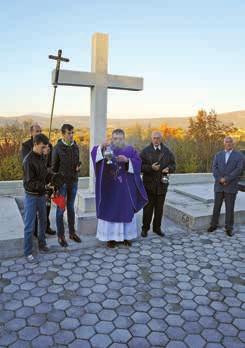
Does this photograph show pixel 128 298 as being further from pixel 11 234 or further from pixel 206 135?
pixel 206 135

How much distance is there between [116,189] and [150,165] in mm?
688

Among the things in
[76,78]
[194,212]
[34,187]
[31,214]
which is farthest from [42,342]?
[76,78]

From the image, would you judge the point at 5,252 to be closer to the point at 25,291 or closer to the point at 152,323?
the point at 25,291

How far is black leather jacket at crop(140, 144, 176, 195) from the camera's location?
16.2ft

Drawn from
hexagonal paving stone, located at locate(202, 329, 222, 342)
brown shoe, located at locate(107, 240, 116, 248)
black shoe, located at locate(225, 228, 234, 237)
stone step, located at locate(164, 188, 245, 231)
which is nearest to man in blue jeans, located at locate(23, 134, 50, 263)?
brown shoe, located at locate(107, 240, 116, 248)

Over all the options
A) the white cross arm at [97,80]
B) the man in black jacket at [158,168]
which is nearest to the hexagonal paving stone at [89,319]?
the man in black jacket at [158,168]

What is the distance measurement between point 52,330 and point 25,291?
752 mm

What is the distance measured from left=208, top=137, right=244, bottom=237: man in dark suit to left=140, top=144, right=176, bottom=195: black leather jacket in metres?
0.84

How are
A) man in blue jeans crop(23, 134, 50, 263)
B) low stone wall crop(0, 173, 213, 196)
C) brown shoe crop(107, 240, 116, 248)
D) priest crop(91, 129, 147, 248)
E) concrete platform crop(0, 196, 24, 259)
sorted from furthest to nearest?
low stone wall crop(0, 173, 213, 196) → brown shoe crop(107, 240, 116, 248) → priest crop(91, 129, 147, 248) → concrete platform crop(0, 196, 24, 259) → man in blue jeans crop(23, 134, 50, 263)

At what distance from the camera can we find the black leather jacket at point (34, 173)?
13.0 ft

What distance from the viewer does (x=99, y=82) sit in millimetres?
5453

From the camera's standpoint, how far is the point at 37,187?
13.1 feet

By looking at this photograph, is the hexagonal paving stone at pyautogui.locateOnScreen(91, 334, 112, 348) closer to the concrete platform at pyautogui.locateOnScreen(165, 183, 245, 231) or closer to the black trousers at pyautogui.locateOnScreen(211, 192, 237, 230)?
the concrete platform at pyautogui.locateOnScreen(165, 183, 245, 231)

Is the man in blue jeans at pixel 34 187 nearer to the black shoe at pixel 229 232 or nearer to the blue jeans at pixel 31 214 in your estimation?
the blue jeans at pixel 31 214
